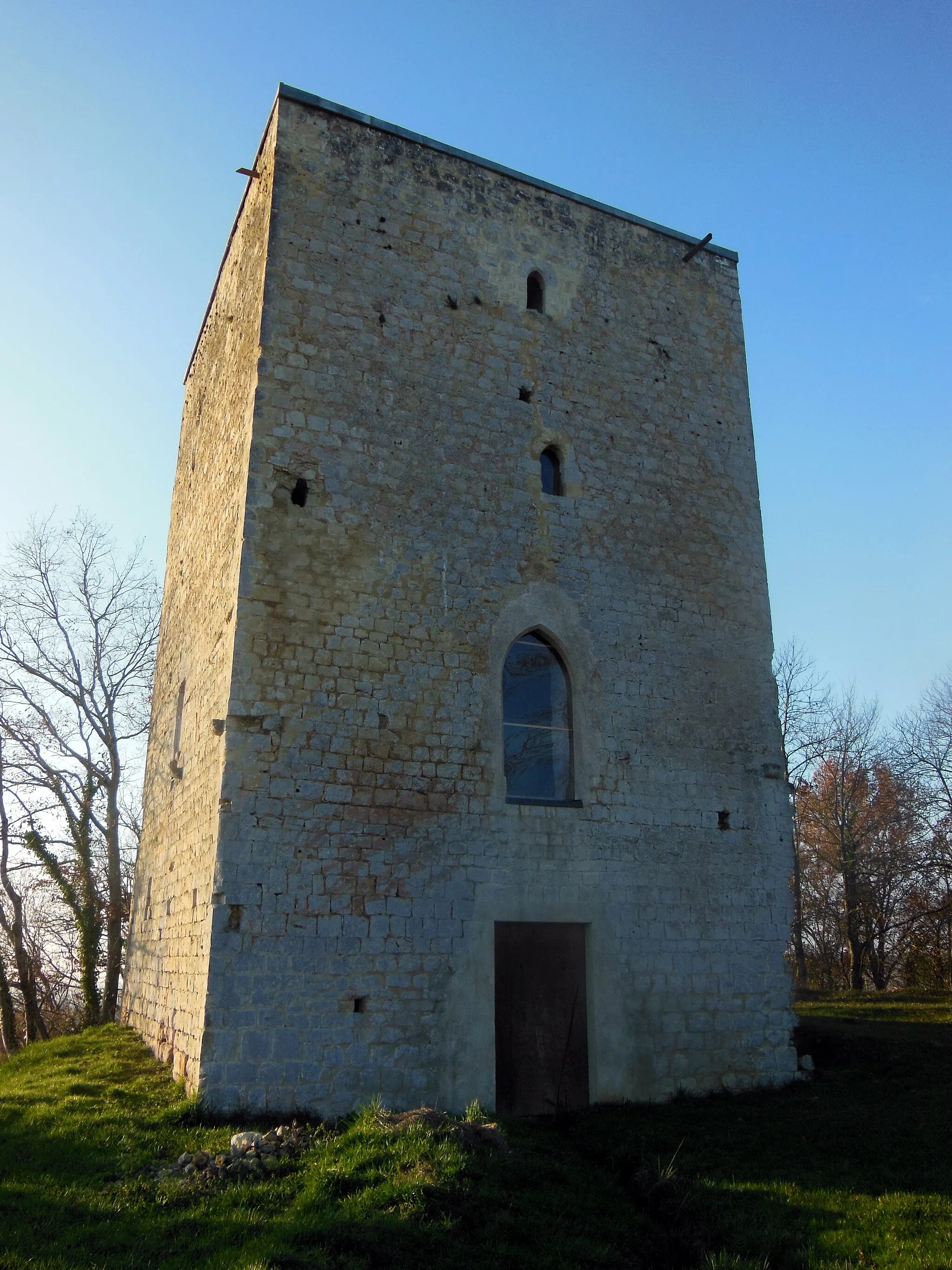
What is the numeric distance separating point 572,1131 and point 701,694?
5.00m

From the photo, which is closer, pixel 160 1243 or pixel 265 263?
pixel 160 1243

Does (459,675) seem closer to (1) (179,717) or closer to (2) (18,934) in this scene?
(1) (179,717)

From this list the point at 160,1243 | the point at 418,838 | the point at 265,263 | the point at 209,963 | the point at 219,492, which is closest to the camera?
the point at 160,1243

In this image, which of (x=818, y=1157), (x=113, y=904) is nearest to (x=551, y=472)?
(x=818, y=1157)

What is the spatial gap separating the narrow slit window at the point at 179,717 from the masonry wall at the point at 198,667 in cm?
10

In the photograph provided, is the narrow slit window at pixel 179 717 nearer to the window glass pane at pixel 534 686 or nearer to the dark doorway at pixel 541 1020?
the window glass pane at pixel 534 686

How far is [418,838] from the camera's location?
355 inches

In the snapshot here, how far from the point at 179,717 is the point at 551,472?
5.52m

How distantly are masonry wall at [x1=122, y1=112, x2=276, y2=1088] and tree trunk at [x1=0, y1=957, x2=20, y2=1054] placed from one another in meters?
7.83

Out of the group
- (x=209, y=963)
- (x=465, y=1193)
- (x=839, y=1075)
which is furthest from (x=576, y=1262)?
(x=839, y=1075)

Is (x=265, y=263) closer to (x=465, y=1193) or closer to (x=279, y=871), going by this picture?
(x=279, y=871)

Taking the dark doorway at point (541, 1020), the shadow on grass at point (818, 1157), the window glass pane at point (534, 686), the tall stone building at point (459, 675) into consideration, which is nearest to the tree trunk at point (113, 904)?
the tall stone building at point (459, 675)

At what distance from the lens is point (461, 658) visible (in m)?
9.78

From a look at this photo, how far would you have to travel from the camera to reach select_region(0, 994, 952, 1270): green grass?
5320 mm
